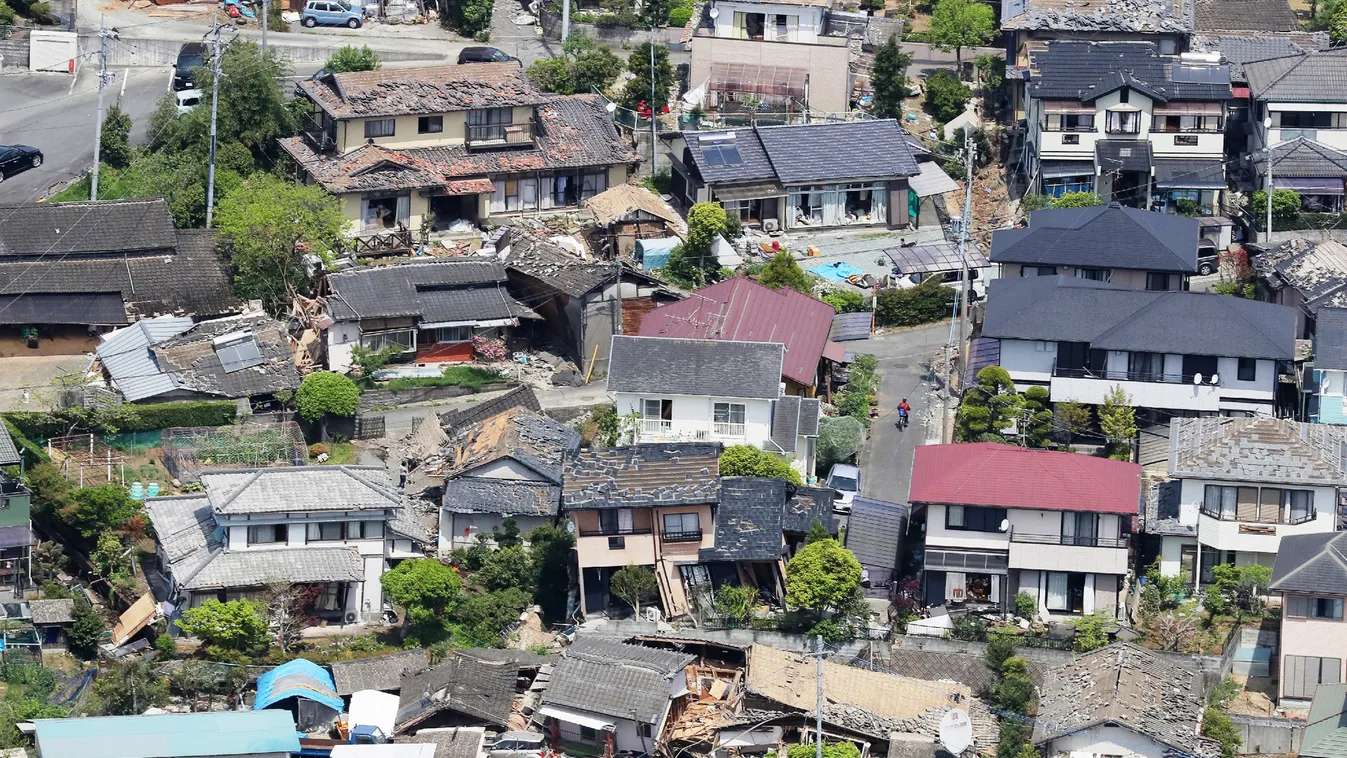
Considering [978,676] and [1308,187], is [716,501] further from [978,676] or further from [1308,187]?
[1308,187]

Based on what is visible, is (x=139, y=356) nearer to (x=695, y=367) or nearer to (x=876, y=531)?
(x=695, y=367)

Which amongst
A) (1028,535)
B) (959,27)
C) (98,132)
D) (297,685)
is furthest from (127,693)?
(959,27)

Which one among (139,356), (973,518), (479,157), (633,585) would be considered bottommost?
(633,585)

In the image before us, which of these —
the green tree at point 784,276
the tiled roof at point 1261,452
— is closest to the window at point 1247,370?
the tiled roof at point 1261,452

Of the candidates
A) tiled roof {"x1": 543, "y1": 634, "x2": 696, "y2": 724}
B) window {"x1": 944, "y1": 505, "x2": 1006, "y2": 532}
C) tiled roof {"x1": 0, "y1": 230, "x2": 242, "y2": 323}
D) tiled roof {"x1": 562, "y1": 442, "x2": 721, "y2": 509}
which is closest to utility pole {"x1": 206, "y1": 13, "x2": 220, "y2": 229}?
tiled roof {"x1": 0, "y1": 230, "x2": 242, "y2": 323}

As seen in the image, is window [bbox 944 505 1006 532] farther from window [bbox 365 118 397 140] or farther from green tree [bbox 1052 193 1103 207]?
window [bbox 365 118 397 140]

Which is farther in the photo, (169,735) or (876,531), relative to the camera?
(876,531)
